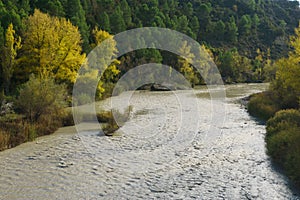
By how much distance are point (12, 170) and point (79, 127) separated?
10.8 meters

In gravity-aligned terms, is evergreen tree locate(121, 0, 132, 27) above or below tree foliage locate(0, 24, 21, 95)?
above

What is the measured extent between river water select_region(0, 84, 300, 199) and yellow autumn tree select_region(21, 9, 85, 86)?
12035 mm

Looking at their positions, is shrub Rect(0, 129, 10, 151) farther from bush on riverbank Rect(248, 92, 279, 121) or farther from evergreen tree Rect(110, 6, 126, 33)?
evergreen tree Rect(110, 6, 126, 33)

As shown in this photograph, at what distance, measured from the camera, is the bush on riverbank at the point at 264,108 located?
32.5m

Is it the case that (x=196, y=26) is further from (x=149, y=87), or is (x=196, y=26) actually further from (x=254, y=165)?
(x=254, y=165)

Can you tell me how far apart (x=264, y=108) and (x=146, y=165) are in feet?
67.1

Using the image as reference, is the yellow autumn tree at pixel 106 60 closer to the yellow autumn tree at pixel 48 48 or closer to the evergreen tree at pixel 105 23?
the yellow autumn tree at pixel 48 48

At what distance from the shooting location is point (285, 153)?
1733 centimetres

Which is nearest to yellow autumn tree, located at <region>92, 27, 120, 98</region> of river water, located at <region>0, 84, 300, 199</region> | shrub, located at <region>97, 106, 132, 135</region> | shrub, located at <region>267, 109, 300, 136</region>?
shrub, located at <region>97, 106, 132, 135</region>

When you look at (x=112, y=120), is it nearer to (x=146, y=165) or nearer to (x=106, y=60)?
(x=146, y=165)

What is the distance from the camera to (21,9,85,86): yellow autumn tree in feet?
119

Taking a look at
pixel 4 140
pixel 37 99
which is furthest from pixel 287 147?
pixel 37 99

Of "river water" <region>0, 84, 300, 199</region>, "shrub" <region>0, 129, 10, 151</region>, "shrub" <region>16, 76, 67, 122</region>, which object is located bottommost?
"river water" <region>0, 84, 300, 199</region>

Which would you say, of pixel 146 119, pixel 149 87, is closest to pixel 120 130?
pixel 146 119
